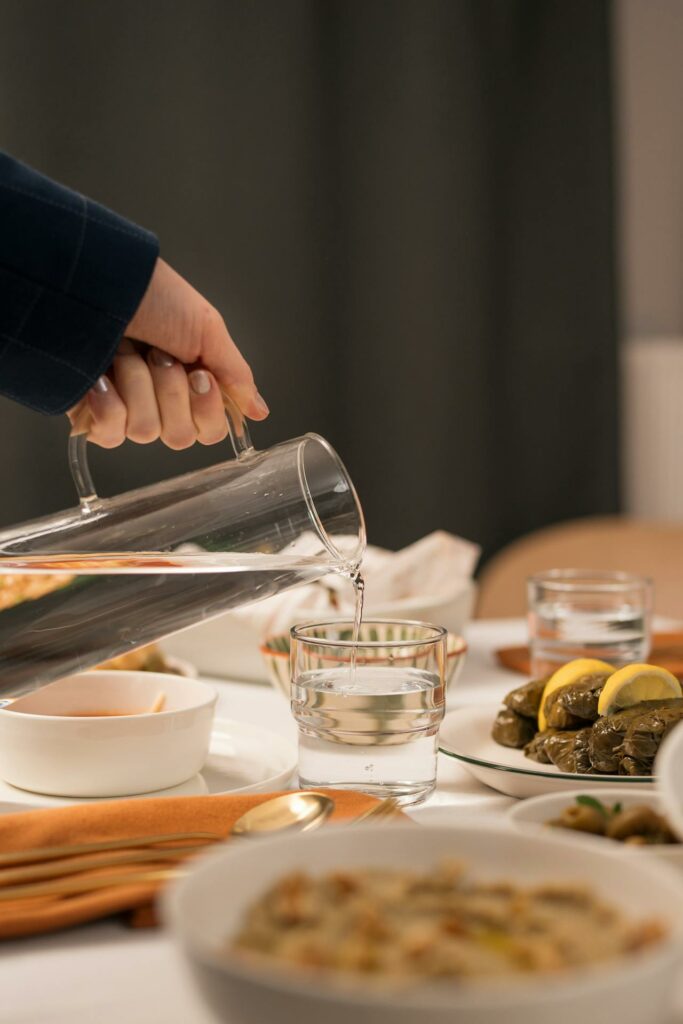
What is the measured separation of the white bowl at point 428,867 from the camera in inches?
15.3

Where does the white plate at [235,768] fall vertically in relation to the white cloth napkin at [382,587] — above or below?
below

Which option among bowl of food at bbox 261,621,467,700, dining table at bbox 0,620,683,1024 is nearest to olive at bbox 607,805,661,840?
dining table at bbox 0,620,683,1024

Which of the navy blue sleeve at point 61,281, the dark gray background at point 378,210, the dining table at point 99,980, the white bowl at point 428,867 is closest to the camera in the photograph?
the white bowl at point 428,867

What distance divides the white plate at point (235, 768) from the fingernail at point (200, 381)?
287 mm

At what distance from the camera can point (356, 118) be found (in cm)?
321

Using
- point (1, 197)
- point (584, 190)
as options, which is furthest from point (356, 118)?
point (1, 197)

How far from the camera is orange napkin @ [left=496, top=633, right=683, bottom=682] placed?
1.32m

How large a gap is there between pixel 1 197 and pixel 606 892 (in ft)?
2.17

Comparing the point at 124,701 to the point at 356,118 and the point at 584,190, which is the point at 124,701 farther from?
the point at 584,190

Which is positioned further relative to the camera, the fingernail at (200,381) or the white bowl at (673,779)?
the fingernail at (200,381)

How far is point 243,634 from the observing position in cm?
129

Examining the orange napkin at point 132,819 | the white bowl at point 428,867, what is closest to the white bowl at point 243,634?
the orange napkin at point 132,819

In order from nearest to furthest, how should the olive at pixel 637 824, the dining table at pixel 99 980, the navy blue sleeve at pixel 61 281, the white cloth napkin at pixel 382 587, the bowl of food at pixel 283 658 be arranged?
the dining table at pixel 99 980
the olive at pixel 637 824
the navy blue sleeve at pixel 61 281
the bowl of food at pixel 283 658
the white cloth napkin at pixel 382 587

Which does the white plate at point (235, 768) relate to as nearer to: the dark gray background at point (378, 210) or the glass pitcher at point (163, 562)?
the glass pitcher at point (163, 562)
